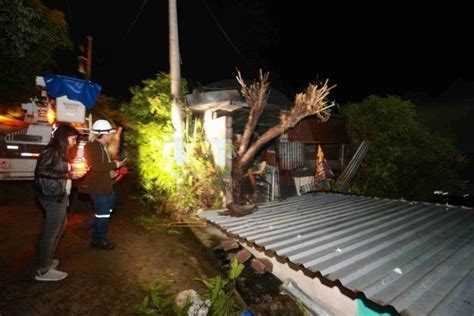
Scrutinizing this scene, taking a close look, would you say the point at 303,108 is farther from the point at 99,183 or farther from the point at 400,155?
the point at 400,155

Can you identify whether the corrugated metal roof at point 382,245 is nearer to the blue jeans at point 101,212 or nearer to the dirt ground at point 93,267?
the dirt ground at point 93,267

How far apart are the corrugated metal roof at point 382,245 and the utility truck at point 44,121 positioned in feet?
20.3

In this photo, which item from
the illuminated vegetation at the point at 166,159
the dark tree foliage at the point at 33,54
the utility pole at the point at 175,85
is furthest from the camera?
the dark tree foliage at the point at 33,54

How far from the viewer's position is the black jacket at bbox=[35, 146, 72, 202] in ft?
12.9

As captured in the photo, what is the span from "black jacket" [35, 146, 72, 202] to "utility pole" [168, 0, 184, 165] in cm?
391

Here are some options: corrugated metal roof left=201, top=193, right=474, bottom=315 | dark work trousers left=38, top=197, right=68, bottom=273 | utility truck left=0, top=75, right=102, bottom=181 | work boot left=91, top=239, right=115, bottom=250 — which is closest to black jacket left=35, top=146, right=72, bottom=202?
dark work trousers left=38, top=197, right=68, bottom=273

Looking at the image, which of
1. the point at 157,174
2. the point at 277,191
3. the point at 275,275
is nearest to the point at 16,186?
the point at 157,174

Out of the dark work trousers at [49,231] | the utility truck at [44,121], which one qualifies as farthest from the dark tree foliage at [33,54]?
the dark work trousers at [49,231]

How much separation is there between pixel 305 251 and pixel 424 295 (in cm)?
135

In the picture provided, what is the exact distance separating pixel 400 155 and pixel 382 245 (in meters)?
9.38

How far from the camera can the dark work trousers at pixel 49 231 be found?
387cm

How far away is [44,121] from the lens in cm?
924

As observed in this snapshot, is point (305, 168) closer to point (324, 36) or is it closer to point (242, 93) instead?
point (242, 93)

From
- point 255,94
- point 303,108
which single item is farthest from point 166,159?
point 303,108
